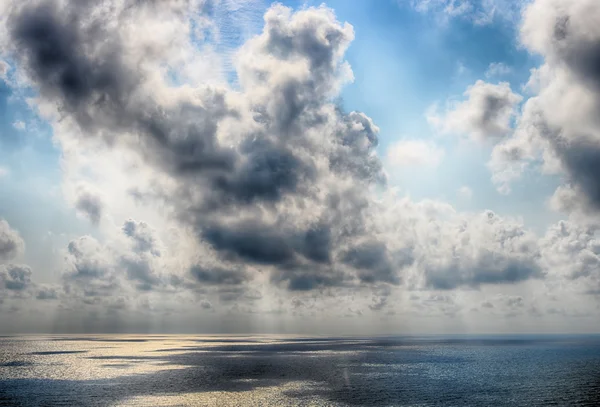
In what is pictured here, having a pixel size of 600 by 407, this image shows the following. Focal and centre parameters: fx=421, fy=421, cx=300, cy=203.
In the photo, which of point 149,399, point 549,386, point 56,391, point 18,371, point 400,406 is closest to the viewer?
point 400,406

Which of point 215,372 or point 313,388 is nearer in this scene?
point 313,388

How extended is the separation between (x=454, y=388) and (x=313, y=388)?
30.8m

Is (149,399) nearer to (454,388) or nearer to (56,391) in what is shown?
(56,391)

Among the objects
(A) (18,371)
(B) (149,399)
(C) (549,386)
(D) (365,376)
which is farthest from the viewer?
(A) (18,371)

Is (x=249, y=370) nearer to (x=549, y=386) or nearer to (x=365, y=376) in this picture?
(x=365, y=376)

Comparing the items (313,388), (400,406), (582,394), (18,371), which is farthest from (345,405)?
(18,371)

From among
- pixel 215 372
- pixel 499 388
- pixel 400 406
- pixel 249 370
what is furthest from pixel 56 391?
pixel 499 388

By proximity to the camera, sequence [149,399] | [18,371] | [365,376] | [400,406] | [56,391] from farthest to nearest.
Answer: [18,371], [365,376], [56,391], [149,399], [400,406]

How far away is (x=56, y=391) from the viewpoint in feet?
289

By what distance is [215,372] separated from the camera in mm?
128625

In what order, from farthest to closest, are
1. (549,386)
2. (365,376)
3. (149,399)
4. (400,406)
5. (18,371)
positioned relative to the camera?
1. (18,371)
2. (365,376)
3. (549,386)
4. (149,399)
5. (400,406)

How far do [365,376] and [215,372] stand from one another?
151ft

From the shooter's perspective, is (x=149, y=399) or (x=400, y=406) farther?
(x=149, y=399)


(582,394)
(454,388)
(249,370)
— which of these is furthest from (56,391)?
(582,394)
